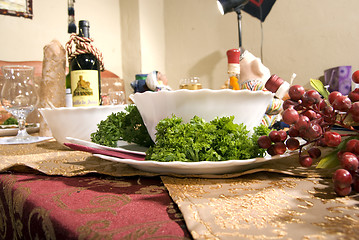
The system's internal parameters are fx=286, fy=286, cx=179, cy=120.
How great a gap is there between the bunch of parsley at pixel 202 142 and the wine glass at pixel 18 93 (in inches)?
27.7

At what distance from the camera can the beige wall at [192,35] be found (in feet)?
6.29

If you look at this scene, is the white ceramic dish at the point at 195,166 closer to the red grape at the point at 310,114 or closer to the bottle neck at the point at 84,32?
the red grape at the point at 310,114

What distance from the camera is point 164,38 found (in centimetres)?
336

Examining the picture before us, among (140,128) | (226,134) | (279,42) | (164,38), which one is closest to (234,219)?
(226,134)

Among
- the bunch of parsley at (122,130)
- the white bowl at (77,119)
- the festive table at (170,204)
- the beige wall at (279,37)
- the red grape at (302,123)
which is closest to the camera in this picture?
the festive table at (170,204)

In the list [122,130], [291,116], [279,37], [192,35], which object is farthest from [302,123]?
[192,35]

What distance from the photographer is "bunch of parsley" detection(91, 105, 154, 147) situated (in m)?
0.56

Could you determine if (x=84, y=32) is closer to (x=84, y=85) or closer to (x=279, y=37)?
(x=84, y=85)

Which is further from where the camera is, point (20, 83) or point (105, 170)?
point (20, 83)

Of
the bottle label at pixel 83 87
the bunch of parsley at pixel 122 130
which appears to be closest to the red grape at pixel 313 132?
the bunch of parsley at pixel 122 130

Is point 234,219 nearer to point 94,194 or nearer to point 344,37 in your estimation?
point 94,194

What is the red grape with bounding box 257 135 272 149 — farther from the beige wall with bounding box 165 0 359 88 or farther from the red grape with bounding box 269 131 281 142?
the beige wall with bounding box 165 0 359 88

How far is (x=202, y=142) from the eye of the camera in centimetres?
37

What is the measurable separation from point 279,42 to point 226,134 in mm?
2015
